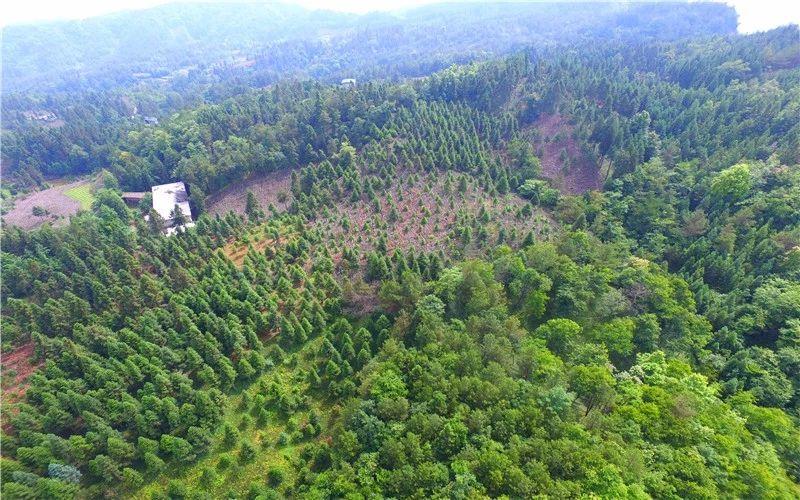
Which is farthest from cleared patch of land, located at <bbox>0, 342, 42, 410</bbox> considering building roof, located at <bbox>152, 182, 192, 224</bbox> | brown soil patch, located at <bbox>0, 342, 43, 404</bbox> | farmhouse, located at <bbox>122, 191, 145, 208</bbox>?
farmhouse, located at <bbox>122, 191, 145, 208</bbox>

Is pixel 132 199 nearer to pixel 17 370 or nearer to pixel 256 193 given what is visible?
pixel 256 193

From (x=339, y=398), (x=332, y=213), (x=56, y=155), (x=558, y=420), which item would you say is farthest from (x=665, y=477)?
(x=56, y=155)

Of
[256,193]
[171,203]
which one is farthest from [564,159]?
[171,203]

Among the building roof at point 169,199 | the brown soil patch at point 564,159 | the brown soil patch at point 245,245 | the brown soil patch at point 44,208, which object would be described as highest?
the brown soil patch at point 564,159

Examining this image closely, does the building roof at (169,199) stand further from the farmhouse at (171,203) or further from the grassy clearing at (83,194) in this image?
the grassy clearing at (83,194)

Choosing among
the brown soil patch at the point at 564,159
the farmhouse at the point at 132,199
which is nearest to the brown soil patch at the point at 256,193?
the farmhouse at the point at 132,199

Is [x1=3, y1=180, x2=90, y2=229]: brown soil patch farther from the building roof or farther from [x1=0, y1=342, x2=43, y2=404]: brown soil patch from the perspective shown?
[x1=0, y1=342, x2=43, y2=404]: brown soil patch
